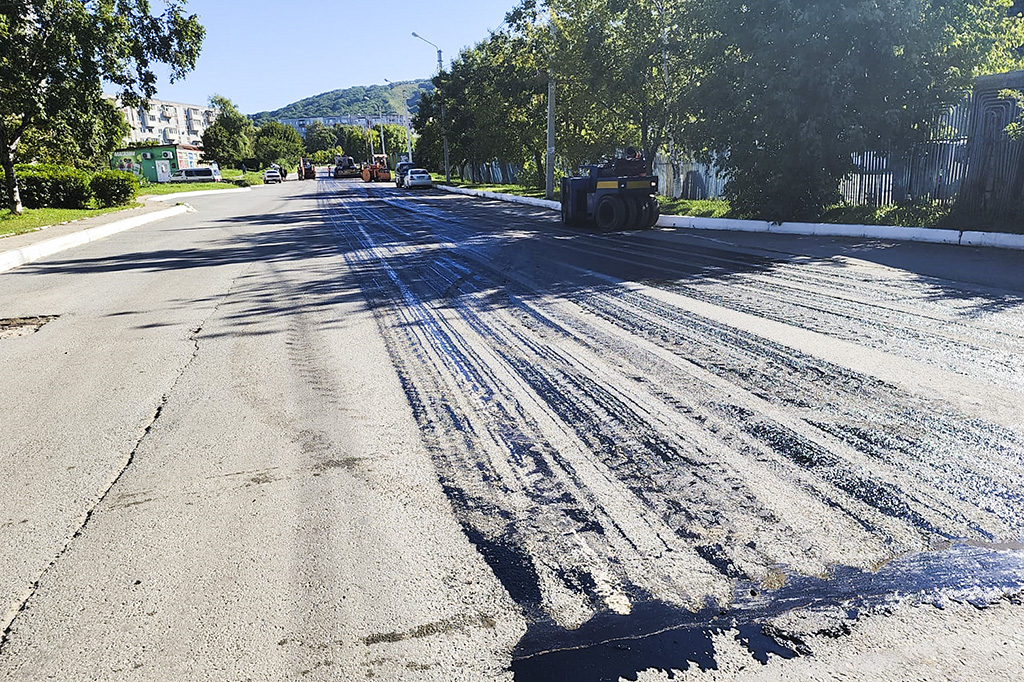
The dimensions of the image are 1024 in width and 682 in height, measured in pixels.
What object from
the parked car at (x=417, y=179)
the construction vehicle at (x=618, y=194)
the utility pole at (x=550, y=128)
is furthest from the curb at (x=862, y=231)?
the parked car at (x=417, y=179)

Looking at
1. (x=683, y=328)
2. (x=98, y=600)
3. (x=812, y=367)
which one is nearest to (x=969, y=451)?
(x=812, y=367)

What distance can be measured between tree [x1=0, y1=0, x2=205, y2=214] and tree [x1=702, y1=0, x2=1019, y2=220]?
18.2 m

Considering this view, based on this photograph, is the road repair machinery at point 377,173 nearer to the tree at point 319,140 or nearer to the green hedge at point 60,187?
the green hedge at point 60,187

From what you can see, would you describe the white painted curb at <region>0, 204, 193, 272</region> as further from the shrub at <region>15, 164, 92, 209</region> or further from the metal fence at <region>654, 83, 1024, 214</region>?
the metal fence at <region>654, 83, 1024, 214</region>

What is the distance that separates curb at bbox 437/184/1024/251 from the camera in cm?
1230

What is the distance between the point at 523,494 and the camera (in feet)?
11.8

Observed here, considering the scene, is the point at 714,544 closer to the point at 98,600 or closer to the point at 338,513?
the point at 338,513

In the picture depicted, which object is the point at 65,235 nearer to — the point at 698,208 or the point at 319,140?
the point at 698,208

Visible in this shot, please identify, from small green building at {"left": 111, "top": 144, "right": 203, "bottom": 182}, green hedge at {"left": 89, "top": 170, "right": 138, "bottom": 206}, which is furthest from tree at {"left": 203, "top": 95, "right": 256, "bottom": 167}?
green hedge at {"left": 89, "top": 170, "right": 138, "bottom": 206}

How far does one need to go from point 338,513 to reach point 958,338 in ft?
18.1

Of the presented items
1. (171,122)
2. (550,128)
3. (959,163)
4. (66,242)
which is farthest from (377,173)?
(171,122)

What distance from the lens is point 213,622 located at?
2.70 meters

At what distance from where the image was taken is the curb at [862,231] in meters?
12.3

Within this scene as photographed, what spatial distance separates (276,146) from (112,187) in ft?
312
